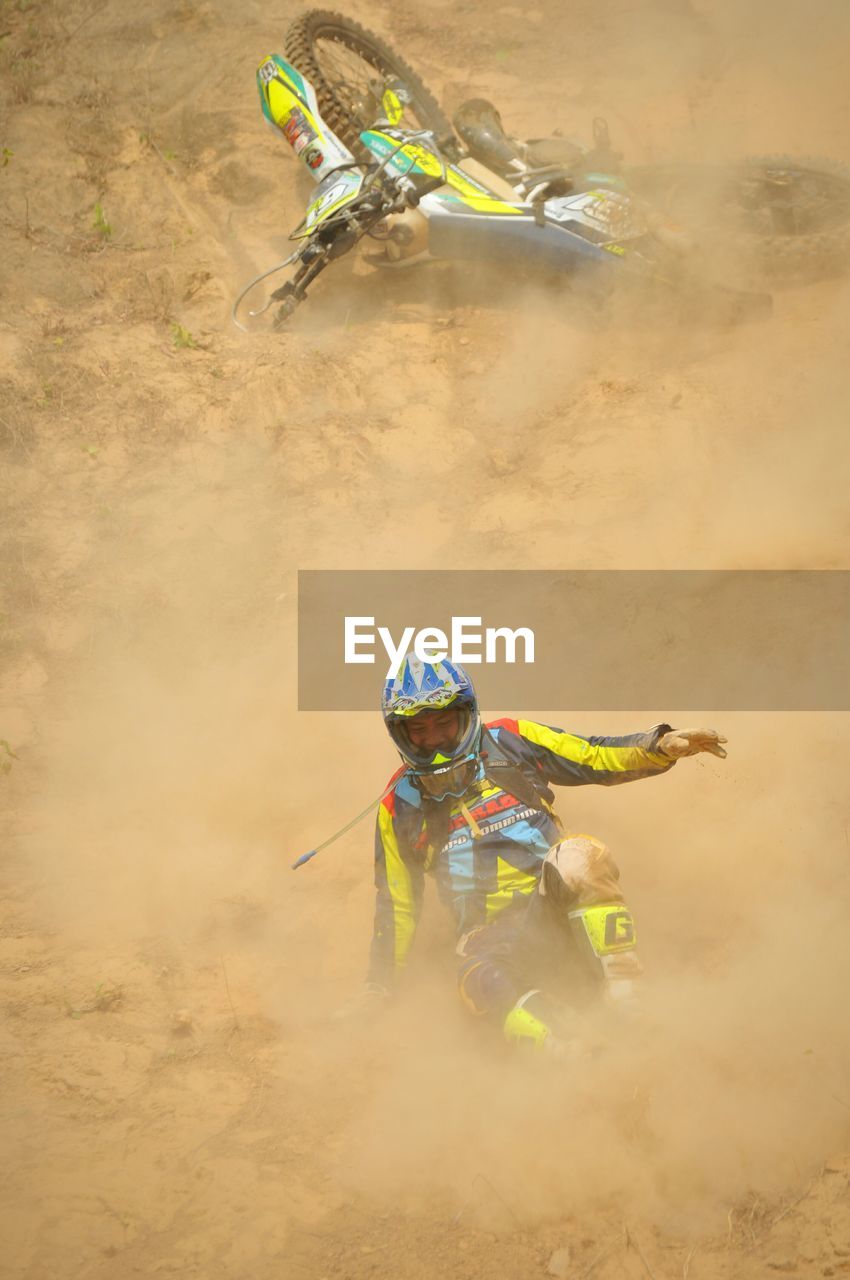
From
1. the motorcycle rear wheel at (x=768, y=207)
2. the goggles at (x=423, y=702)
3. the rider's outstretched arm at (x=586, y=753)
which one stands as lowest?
the rider's outstretched arm at (x=586, y=753)

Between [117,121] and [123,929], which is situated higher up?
[117,121]

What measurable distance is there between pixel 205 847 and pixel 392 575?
8.42 ft

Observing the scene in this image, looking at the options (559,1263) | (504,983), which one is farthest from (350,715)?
(559,1263)

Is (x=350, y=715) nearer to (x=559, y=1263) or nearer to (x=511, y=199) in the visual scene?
(x=559, y=1263)

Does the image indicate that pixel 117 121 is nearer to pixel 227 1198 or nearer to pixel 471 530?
pixel 471 530

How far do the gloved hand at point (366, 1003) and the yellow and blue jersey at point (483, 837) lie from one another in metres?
0.06

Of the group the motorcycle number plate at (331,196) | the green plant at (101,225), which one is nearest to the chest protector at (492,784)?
the motorcycle number plate at (331,196)

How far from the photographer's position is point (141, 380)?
1017cm

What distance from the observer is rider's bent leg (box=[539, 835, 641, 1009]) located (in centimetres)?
521

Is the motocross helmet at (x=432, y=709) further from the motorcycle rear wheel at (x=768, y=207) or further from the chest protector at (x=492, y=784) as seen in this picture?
the motorcycle rear wheel at (x=768, y=207)

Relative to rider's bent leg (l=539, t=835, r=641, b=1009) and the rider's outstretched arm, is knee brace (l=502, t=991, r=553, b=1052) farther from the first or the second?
the rider's outstretched arm

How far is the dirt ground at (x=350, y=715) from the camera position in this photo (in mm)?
4711

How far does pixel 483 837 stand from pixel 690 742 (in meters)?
1.09

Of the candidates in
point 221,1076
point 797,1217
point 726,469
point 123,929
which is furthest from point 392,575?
point 797,1217
